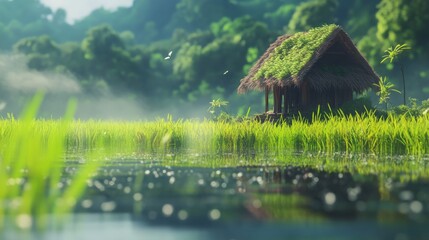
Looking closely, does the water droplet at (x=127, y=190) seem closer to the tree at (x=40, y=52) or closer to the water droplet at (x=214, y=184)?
the water droplet at (x=214, y=184)

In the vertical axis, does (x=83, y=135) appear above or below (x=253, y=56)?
below

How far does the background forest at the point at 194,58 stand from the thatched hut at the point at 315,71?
16.9 m

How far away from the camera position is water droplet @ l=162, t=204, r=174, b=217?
7.88m

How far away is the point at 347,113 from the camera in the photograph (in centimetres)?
2892

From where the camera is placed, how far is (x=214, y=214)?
7.79m

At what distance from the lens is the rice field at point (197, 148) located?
9074mm

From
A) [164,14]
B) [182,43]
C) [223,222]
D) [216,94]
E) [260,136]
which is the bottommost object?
[223,222]

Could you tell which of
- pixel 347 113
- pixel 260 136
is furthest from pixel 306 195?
pixel 347 113

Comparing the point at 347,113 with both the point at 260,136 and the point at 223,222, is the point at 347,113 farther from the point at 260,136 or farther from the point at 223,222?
the point at 223,222

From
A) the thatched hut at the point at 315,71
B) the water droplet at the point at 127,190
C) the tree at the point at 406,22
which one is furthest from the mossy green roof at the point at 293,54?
the water droplet at the point at 127,190

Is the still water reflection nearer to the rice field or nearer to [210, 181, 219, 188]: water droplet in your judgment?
[210, 181, 219, 188]: water droplet

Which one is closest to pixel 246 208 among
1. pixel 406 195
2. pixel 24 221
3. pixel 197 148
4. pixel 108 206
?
pixel 108 206

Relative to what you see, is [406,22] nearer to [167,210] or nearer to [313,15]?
[313,15]

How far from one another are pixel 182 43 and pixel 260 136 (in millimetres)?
43393
